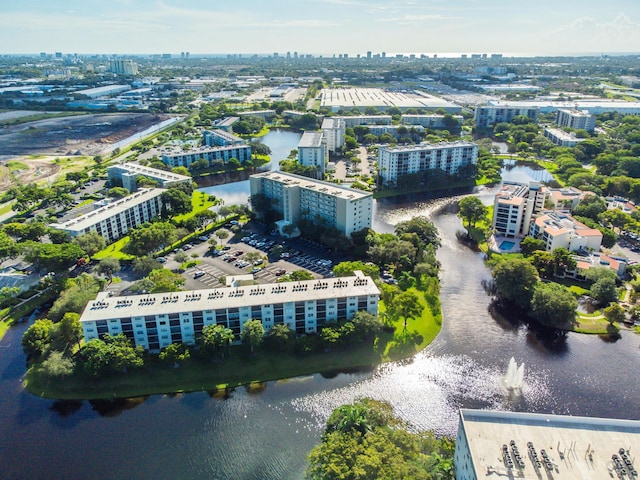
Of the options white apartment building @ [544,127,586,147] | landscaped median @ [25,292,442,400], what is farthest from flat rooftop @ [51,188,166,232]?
white apartment building @ [544,127,586,147]

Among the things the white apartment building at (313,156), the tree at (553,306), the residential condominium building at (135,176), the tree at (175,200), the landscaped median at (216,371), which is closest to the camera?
the landscaped median at (216,371)

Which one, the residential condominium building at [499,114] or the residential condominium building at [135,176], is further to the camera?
the residential condominium building at [499,114]

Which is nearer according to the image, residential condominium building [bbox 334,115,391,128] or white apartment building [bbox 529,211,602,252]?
white apartment building [bbox 529,211,602,252]

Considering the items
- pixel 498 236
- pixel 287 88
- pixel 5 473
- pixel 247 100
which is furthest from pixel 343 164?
pixel 287 88

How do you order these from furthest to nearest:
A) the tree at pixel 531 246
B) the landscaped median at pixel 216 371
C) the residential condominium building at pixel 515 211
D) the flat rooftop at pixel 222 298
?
the residential condominium building at pixel 515 211
the tree at pixel 531 246
the flat rooftop at pixel 222 298
the landscaped median at pixel 216 371

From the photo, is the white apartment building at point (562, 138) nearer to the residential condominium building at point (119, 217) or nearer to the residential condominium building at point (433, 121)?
the residential condominium building at point (433, 121)

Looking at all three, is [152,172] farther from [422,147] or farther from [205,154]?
[422,147]

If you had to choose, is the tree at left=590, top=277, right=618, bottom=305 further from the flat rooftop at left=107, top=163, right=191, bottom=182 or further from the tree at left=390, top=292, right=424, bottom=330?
the flat rooftop at left=107, top=163, right=191, bottom=182

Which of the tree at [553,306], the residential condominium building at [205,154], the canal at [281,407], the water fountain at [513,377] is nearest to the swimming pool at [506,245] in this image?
the tree at [553,306]
